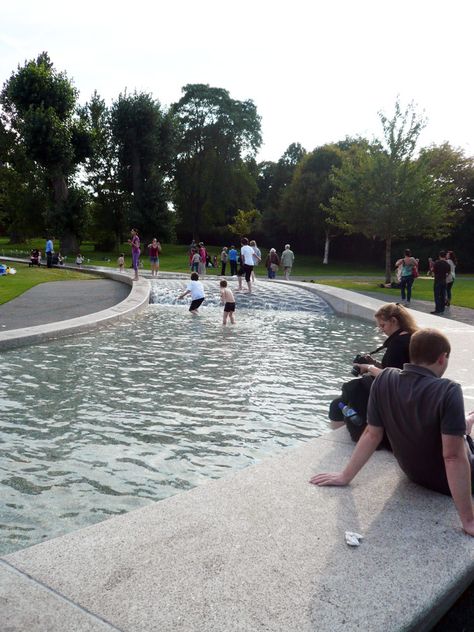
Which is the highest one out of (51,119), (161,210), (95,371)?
(51,119)

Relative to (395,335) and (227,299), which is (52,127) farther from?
(395,335)

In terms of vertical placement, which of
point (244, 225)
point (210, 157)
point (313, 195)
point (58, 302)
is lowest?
point (58, 302)

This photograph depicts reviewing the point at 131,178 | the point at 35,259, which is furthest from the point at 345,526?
the point at 131,178

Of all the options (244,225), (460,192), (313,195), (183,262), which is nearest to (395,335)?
(183,262)

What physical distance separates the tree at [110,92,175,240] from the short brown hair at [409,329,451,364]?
49.0 metres

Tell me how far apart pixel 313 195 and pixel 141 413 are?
48.6 meters

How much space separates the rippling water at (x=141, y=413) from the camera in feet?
15.9

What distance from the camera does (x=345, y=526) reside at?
3.41 m

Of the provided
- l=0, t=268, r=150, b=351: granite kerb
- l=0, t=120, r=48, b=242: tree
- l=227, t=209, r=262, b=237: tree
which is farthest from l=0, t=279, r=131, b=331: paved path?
l=227, t=209, r=262, b=237: tree

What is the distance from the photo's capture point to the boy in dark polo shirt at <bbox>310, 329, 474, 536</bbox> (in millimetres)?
3354

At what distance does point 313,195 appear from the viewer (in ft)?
175

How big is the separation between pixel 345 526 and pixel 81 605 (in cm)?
160

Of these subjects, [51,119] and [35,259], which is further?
[51,119]

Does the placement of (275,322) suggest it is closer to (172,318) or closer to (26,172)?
(172,318)
